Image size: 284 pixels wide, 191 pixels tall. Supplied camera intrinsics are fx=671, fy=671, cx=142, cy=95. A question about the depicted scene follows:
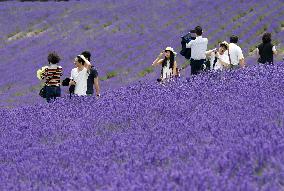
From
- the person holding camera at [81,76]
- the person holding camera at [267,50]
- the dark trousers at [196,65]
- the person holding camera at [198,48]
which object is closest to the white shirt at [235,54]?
the person holding camera at [198,48]

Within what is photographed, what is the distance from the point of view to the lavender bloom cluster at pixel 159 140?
401 cm

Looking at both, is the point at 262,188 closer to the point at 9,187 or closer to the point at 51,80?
the point at 9,187

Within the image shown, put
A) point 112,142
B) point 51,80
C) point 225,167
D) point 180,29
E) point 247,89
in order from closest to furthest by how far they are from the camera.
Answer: point 225,167 → point 112,142 → point 247,89 → point 51,80 → point 180,29

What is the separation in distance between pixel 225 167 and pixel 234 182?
0.39 m

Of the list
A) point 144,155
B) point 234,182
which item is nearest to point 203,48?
point 144,155

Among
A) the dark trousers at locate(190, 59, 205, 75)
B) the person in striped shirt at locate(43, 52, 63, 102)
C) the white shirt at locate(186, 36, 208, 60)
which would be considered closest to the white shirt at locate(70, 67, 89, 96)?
the person in striped shirt at locate(43, 52, 63, 102)

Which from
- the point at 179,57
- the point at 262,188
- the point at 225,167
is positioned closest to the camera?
the point at 262,188

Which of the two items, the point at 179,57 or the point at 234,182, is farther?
the point at 179,57

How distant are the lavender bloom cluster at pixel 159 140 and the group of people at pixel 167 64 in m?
1.70

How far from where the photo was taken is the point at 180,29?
74.7 ft

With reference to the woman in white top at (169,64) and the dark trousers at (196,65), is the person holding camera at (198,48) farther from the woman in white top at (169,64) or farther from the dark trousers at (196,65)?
the woman in white top at (169,64)

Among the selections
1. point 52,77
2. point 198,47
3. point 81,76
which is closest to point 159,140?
point 81,76

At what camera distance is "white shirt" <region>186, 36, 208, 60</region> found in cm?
1154

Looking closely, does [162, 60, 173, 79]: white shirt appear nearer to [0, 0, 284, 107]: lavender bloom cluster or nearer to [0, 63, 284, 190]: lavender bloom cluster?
[0, 63, 284, 190]: lavender bloom cluster
